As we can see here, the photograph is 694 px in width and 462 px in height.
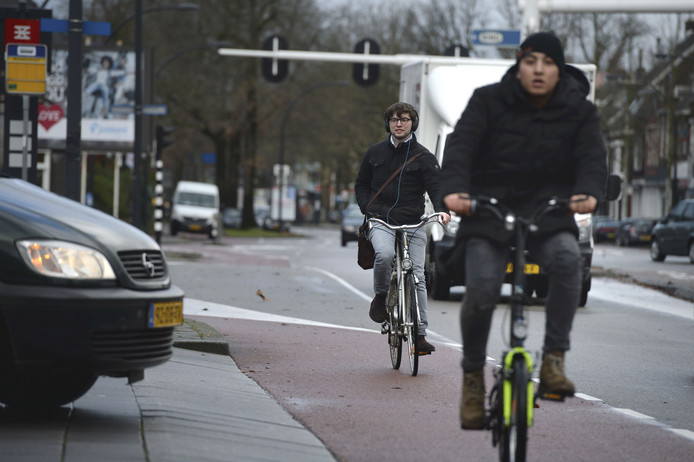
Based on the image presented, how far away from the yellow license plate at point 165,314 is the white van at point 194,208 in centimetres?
4620

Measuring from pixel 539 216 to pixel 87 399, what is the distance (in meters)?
2.79

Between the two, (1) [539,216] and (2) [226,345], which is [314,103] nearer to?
(2) [226,345]

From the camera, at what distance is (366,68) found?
30.8m

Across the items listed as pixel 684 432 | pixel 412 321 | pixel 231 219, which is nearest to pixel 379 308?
pixel 412 321

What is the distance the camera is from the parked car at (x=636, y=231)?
52.6 metres

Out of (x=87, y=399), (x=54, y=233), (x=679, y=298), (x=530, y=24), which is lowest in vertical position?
(x=679, y=298)

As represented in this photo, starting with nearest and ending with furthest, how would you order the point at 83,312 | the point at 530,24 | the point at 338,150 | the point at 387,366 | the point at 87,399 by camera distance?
the point at 83,312 < the point at 87,399 < the point at 387,366 < the point at 530,24 < the point at 338,150

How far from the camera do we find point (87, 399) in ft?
22.1

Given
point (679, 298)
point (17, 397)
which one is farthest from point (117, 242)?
point (679, 298)

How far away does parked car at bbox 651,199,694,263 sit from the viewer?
3341 centimetres

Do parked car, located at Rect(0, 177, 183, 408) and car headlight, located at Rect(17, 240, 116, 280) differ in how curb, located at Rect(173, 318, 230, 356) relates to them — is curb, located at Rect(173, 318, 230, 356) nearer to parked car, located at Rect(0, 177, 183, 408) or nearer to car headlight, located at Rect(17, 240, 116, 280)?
parked car, located at Rect(0, 177, 183, 408)

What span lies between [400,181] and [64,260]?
157 inches

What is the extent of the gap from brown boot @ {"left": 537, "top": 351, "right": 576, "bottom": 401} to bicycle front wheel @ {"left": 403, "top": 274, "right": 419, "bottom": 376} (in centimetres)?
359

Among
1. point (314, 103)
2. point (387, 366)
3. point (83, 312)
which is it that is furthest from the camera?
point (314, 103)
